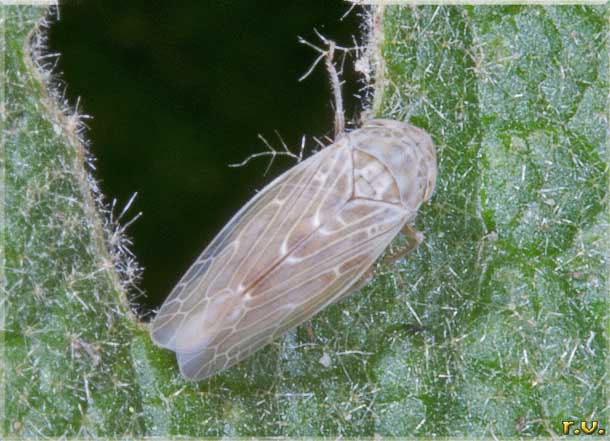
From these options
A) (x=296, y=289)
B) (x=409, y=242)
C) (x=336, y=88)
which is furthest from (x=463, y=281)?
(x=336, y=88)

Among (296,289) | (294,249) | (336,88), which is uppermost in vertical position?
(336,88)

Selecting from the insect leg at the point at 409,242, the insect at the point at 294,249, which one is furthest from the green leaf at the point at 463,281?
the insect at the point at 294,249

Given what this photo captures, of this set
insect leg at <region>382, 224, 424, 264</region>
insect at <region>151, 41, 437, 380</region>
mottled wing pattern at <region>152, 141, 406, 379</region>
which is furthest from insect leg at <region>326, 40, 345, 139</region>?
insect leg at <region>382, 224, 424, 264</region>

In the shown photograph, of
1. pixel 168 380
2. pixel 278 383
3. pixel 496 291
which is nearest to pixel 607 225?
pixel 496 291

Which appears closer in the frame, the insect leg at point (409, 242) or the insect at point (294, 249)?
the insect at point (294, 249)

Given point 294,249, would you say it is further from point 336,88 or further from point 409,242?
point 336,88

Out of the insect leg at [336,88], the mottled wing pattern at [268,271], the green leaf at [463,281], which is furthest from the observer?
the insect leg at [336,88]

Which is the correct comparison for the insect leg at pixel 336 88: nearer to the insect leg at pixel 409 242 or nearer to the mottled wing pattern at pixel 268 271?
the mottled wing pattern at pixel 268 271
